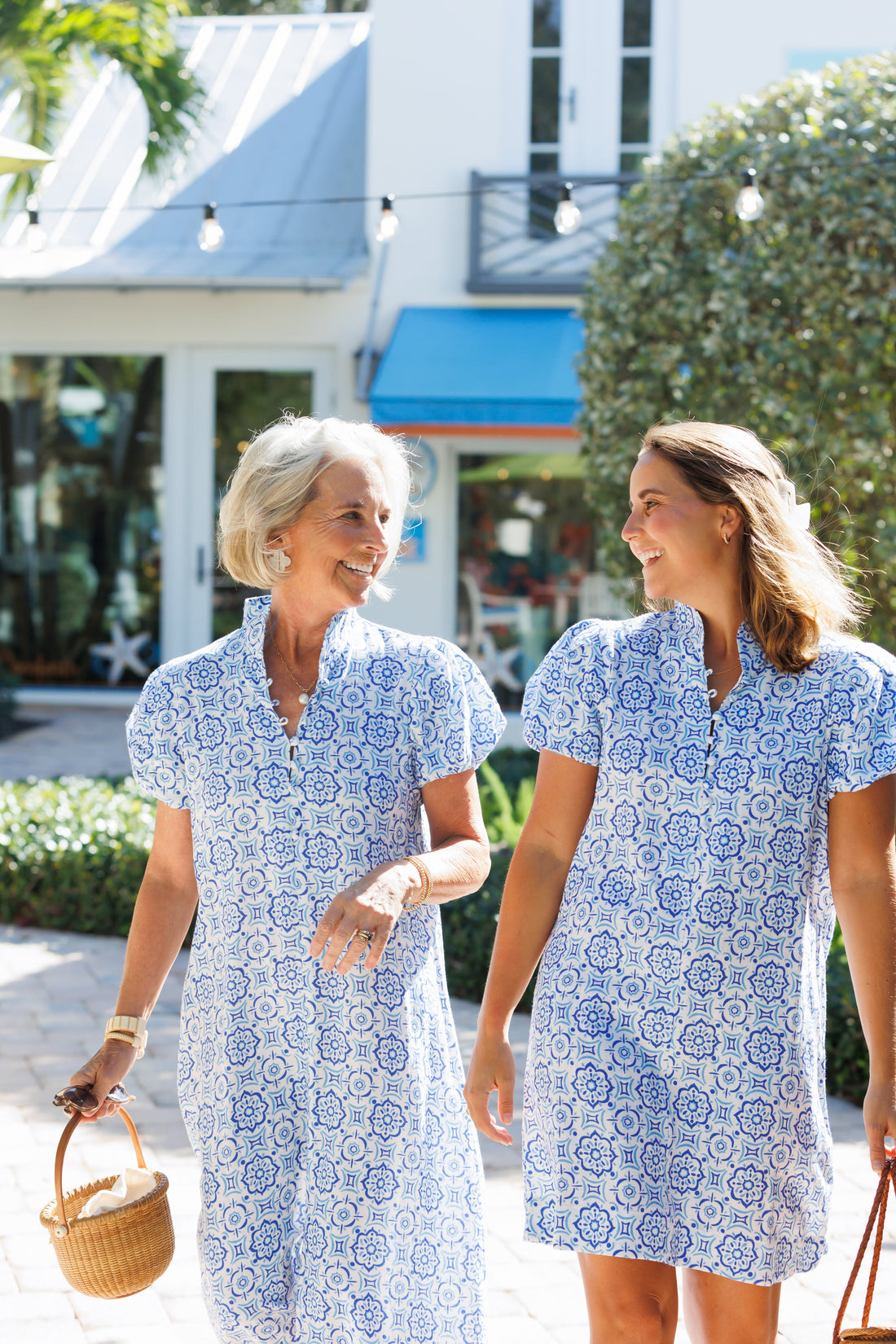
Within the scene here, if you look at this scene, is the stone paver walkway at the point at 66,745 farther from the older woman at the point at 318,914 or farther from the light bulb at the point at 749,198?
the older woman at the point at 318,914

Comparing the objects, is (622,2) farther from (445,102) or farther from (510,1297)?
(510,1297)

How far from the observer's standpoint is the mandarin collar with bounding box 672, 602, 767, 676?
2316 millimetres

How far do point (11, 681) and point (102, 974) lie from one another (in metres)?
6.45

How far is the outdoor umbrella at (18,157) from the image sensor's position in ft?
11.7

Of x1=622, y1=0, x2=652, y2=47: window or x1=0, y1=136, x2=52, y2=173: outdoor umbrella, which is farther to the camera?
x1=622, y1=0, x2=652, y2=47: window

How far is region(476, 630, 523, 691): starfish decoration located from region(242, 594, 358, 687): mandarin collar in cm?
1011

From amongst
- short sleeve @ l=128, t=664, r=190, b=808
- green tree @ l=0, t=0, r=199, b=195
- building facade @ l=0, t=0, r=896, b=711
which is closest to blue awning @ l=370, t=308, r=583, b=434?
building facade @ l=0, t=0, r=896, b=711

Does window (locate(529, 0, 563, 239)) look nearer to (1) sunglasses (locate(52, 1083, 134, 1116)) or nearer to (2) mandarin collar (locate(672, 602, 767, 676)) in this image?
(2) mandarin collar (locate(672, 602, 767, 676))

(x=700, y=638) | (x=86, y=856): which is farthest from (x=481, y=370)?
(x=700, y=638)

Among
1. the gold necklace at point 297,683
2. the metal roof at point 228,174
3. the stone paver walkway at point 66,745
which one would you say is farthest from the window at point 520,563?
the gold necklace at point 297,683

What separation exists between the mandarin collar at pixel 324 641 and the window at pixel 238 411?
10224mm

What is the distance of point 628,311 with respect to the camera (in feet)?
21.9

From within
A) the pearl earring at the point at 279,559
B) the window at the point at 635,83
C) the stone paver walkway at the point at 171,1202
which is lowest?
the stone paver walkway at the point at 171,1202

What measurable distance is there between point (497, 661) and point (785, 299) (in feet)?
21.7
